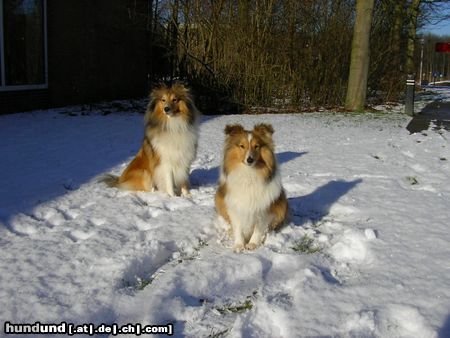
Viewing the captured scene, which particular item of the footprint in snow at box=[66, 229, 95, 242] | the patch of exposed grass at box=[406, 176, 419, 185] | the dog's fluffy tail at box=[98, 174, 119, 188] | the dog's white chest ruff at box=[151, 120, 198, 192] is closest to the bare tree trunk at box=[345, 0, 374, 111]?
the patch of exposed grass at box=[406, 176, 419, 185]

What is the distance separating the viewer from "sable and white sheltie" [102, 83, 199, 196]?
18.6ft

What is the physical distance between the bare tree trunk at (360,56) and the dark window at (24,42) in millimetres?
9283

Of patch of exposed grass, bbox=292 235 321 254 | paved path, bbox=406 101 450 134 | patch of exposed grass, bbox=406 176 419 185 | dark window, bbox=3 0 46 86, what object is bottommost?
patch of exposed grass, bbox=292 235 321 254

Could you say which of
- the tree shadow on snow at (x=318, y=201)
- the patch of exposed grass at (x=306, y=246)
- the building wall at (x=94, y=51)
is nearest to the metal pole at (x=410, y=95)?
the tree shadow on snow at (x=318, y=201)

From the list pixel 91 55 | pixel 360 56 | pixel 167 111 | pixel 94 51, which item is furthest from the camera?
pixel 94 51

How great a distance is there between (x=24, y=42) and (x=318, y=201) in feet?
32.8

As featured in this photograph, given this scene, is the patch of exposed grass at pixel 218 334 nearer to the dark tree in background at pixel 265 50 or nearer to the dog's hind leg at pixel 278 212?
the dog's hind leg at pixel 278 212

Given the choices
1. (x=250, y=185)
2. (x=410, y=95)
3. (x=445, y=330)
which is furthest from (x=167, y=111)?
(x=410, y=95)

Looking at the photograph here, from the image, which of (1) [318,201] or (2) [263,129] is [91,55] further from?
(2) [263,129]

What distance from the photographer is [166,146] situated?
18.6 feet

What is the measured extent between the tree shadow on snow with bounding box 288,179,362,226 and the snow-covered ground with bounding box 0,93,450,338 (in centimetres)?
2

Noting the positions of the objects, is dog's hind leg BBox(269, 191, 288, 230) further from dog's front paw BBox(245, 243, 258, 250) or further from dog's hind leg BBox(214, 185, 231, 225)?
dog's hind leg BBox(214, 185, 231, 225)

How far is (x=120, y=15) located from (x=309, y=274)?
1539cm

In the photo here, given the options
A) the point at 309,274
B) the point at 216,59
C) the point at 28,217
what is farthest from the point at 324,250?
the point at 216,59
